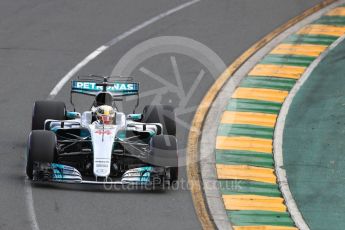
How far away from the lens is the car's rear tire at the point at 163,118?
22.2 metres

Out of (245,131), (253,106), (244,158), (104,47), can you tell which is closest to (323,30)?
(104,47)

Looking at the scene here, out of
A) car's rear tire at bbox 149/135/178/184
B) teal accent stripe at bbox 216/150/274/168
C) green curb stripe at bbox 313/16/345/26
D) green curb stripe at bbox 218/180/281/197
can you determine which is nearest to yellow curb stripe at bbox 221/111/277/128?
teal accent stripe at bbox 216/150/274/168

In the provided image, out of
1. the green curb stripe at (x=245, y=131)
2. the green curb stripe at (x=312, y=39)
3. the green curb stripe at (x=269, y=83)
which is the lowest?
the green curb stripe at (x=245, y=131)

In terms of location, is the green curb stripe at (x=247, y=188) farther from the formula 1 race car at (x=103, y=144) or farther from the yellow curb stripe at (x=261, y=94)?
the yellow curb stripe at (x=261, y=94)

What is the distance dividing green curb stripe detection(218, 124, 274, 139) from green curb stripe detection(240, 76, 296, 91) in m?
2.79

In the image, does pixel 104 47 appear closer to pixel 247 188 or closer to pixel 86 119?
pixel 86 119

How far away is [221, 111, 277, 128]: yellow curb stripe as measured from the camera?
965 inches

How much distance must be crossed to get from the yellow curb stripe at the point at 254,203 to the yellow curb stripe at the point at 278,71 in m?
7.56

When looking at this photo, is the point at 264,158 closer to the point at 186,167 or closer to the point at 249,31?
the point at 186,167

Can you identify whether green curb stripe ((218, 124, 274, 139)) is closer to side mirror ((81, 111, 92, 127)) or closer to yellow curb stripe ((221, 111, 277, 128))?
yellow curb stripe ((221, 111, 277, 128))

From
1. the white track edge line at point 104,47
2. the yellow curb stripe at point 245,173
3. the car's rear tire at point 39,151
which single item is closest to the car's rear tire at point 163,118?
the yellow curb stripe at point 245,173

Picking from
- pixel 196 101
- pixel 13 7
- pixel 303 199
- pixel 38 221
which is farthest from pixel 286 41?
pixel 38 221

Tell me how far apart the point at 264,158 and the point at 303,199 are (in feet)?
6.84

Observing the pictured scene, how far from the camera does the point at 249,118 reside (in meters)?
24.8
